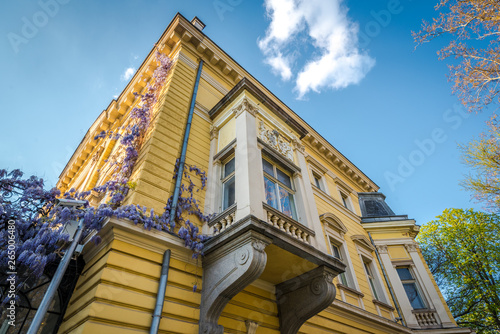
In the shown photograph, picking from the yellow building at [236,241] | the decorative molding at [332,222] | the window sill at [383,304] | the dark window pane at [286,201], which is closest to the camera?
Result: the yellow building at [236,241]

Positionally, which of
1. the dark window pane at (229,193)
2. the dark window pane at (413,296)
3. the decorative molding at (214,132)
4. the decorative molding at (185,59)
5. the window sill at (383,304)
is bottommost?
the window sill at (383,304)

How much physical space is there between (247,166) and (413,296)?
413 inches

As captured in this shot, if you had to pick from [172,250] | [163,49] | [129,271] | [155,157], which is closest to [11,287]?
[129,271]

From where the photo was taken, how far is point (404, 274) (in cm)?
1267

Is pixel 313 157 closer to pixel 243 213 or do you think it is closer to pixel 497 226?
pixel 243 213

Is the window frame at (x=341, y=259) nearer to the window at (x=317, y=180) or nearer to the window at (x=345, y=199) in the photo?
the window at (x=317, y=180)

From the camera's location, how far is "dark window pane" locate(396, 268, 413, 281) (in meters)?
12.5

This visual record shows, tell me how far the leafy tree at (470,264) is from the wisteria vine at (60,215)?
2117 centimetres

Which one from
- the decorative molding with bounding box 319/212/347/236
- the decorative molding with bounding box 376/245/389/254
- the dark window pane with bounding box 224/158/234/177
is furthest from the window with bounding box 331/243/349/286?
the dark window pane with bounding box 224/158/234/177

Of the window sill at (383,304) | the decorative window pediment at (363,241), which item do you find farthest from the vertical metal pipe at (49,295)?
the decorative window pediment at (363,241)

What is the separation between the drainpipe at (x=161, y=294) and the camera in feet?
14.6

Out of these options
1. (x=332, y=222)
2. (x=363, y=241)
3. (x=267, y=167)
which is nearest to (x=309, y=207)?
(x=267, y=167)

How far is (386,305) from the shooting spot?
10672 millimetres

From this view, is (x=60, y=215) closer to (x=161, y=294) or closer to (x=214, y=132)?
(x=161, y=294)
